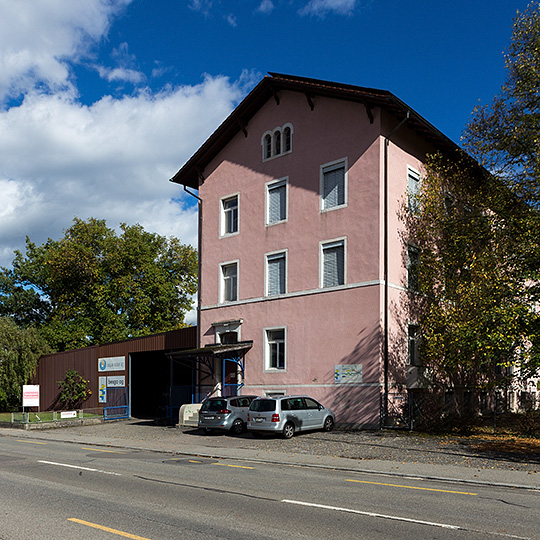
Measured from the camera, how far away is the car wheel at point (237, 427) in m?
25.1

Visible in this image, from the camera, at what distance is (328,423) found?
25125mm

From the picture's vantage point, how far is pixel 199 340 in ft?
111

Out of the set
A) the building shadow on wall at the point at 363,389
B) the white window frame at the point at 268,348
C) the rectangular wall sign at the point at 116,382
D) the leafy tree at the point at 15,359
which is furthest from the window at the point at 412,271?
the leafy tree at the point at 15,359

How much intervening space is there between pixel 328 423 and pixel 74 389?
71.1ft

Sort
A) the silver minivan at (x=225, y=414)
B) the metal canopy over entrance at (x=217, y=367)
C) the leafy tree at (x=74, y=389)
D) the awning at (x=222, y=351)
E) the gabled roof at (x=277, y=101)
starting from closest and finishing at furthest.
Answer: the silver minivan at (x=225, y=414) < the gabled roof at (x=277, y=101) < the awning at (x=222, y=351) < the metal canopy over entrance at (x=217, y=367) < the leafy tree at (x=74, y=389)

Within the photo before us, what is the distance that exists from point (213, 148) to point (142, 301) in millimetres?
22353

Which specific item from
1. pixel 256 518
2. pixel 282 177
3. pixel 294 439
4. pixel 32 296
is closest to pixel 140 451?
pixel 294 439

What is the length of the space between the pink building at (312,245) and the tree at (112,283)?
67.8 ft

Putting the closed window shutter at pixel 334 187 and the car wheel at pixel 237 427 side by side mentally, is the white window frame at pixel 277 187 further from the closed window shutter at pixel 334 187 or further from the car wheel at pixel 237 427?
the car wheel at pixel 237 427

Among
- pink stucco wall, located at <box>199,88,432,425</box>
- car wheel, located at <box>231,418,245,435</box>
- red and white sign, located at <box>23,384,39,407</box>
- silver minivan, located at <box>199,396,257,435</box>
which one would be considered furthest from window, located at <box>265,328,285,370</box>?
red and white sign, located at <box>23,384,39,407</box>

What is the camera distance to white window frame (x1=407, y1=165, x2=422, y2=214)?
2790 cm

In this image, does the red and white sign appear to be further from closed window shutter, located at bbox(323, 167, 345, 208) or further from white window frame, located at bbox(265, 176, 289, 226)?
closed window shutter, located at bbox(323, 167, 345, 208)

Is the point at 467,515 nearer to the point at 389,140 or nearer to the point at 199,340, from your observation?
the point at 389,140

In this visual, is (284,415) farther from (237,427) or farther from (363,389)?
(363,389)
